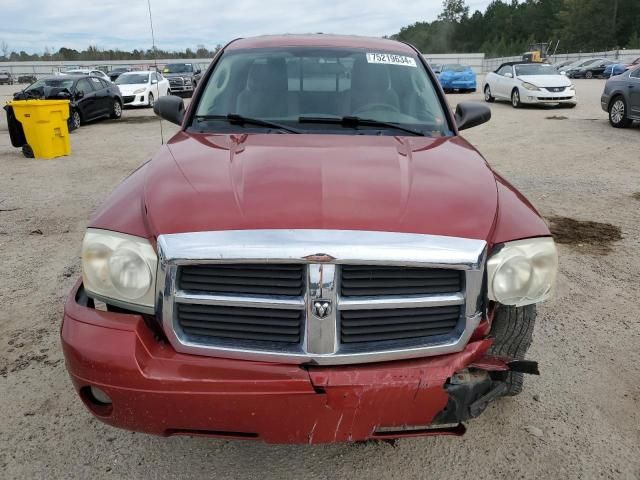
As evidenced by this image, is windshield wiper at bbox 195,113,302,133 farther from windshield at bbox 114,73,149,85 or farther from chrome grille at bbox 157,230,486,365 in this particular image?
windshield at bbox 114,73,149,85

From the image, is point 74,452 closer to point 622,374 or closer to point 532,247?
point 532,247

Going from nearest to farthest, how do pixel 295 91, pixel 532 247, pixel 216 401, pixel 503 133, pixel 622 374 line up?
pixel 216 401 → pixel 532 247 → pixel 622 374 → pixel 295 91 → pixel 503 133

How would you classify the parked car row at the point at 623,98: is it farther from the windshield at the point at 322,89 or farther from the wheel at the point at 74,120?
the wheel at the point at 74,120

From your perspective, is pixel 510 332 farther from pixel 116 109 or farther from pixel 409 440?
pixel 116 109

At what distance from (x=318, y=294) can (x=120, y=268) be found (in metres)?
0.78

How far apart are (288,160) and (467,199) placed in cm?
81

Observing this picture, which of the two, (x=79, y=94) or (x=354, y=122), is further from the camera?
(x=79, y=94)

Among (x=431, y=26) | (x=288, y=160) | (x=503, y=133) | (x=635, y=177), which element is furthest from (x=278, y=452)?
(x=431, y=26)

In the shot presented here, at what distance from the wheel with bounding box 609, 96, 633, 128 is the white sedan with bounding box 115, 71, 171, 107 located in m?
14.5

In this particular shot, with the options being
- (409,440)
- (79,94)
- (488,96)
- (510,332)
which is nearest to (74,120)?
(79,94)

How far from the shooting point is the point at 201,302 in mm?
1854

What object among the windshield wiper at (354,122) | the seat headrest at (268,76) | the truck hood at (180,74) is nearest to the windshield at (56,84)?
the truck hood at (180,74)

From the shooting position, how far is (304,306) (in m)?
1.82

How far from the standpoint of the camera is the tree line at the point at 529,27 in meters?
79.6
